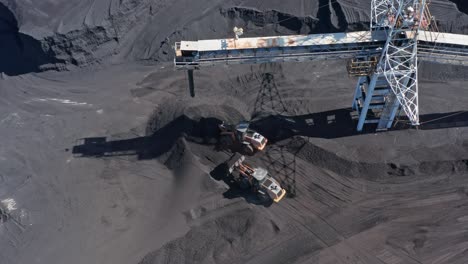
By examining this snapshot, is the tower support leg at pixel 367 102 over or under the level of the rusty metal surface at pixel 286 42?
under

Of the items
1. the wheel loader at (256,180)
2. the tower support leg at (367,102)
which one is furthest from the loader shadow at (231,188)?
the tower support leg at (367,102)

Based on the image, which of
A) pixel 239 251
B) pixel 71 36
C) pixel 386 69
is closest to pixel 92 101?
pixel 71 36

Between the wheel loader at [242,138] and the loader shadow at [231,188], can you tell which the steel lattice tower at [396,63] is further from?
the loader shadow at [231,188]

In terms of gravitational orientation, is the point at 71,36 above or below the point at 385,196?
above

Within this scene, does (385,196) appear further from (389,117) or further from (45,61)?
(45,61)

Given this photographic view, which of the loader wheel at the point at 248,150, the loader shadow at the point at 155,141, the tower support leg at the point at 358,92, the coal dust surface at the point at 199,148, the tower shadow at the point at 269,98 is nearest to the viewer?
the coal dust surface at the point at 199,148

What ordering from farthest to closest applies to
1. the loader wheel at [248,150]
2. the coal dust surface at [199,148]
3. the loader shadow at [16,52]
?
the loader shadow at [16,52], the loader wheel at [248,150], the coal dust surface at [199,148]

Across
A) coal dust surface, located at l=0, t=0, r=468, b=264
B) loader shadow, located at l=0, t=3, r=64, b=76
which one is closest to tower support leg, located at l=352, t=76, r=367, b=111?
coal dust surface, located at l=0, t=0, r=468, b=264
